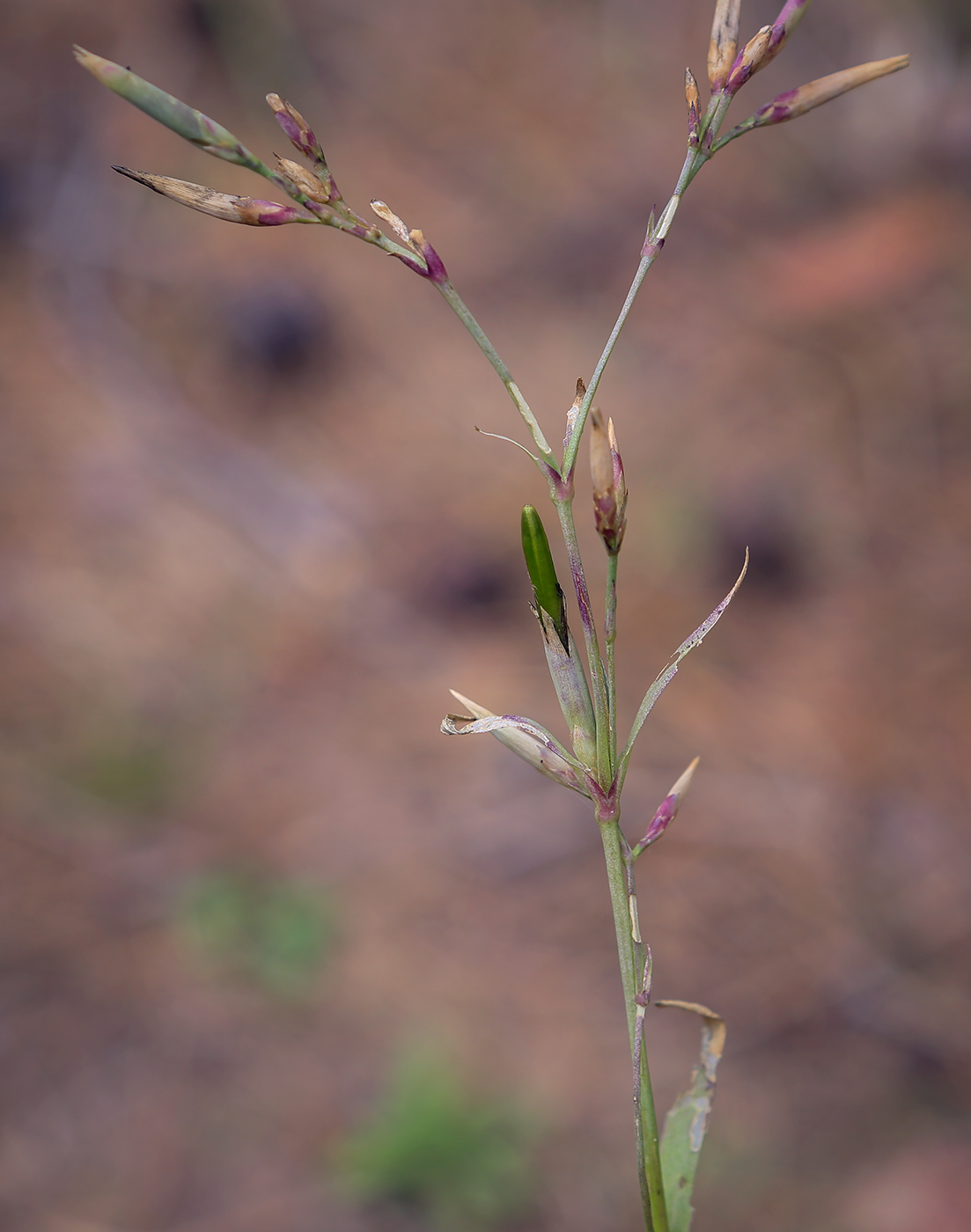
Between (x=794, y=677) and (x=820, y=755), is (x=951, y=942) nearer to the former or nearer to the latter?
(x=820, y=755)

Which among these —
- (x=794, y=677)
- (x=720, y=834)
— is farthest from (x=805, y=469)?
(x=720, y=834)

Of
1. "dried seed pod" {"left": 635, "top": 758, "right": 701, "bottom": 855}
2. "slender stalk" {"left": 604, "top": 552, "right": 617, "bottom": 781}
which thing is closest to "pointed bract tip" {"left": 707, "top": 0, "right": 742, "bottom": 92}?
"slender stalk" {"left": 604, "top": 552, "right": 617, "bottom": 781}

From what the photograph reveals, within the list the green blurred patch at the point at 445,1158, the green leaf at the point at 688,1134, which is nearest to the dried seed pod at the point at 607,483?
the green leaf at the point at 688,1134

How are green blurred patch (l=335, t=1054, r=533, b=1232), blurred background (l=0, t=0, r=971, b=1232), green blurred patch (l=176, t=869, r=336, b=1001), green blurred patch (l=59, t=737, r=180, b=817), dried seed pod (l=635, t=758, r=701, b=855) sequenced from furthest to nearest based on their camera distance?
green blurred patch (l=59, t=737, r=180, b=817) → green blurred patch (l=176, t=869, r=336, b=1001) → blurred background (l=0, t=0, r=971, b=1232) → green blurred patch (l=335, t=1054, r=533, b=1232) → dried seed pod (l=635, t=758, r=701, b=855)

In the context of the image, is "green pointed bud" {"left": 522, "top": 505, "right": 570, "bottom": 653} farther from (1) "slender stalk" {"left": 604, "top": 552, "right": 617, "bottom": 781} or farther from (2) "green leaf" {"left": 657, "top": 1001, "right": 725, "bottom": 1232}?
(2) "green leaf" {"left": 657, "top": 1001, "right": 725, "bottom": 1232}

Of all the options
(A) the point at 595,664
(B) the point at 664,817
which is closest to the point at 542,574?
(A) the point at 595,664

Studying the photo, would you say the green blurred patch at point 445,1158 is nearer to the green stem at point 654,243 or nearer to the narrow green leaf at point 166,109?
the green stem at point 654,243

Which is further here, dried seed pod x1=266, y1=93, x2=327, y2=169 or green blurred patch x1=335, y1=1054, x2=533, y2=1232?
green blurred patch x1=335, y1=1054, x2=533, y2=1232

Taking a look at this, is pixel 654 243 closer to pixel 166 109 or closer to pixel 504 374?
pixel 504 374
